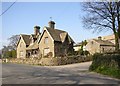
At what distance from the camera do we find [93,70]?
26.0 m

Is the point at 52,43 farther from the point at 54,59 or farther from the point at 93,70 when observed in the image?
the point at 93,70

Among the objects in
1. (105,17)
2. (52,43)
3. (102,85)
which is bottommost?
(102,85)

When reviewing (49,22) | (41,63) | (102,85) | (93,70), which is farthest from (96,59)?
(49,22)

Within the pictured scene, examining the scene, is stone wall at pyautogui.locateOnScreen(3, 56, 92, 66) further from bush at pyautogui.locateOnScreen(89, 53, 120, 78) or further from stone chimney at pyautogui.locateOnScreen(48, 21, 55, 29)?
bush at pyautogui.locateOnScreen(89, 53, 120, 78)

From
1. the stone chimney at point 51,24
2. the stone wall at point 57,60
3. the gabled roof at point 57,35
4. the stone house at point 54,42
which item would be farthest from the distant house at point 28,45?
the stone wall at point 57,60

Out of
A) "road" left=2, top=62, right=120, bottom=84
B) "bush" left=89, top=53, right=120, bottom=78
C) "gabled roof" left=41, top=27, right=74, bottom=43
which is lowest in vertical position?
"road" left=2, top=62, right=120, bottom=84

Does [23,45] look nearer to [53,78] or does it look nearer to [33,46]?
[33,46]

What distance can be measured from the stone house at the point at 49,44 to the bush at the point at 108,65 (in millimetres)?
26616

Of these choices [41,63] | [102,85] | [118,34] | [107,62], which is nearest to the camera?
[102,85]

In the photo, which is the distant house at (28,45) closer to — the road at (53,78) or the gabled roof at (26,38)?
the gabled roof at (26,38)

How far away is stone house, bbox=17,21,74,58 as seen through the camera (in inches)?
2106

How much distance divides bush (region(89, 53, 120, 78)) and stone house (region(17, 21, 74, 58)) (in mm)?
26616

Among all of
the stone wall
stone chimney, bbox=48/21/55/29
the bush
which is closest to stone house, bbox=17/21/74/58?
stone chimney, bbox=48/21/55/29

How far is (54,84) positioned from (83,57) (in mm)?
34252
